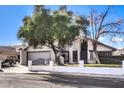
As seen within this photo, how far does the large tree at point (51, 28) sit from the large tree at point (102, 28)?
0.41 m

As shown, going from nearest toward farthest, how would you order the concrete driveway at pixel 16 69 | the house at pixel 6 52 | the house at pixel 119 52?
the house at pixel 6 52
the concrete driveway at pixel 16 69
the house at pixel 119 52

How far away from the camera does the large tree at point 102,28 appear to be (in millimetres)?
15352

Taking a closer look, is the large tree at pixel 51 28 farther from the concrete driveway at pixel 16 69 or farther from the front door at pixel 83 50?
the concrete driveway at pixel 16 69

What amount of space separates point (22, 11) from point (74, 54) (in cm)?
461

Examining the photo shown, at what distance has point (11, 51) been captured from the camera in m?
14.1

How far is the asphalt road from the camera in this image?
11.8m

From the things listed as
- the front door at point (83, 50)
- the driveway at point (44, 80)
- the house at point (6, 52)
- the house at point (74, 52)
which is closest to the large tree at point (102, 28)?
the house at point (74, 52)

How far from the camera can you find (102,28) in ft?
53.3

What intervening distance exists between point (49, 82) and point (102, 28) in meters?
4.99

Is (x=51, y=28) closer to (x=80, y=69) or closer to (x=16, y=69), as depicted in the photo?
(x=80, y=69)

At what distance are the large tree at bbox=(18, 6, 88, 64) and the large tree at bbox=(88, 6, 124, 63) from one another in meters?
0.41

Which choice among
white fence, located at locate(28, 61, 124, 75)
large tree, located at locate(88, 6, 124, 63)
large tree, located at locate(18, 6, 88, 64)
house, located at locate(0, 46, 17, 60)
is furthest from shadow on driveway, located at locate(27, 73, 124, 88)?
large tree, located at locate(88, 6, 124, 63)
